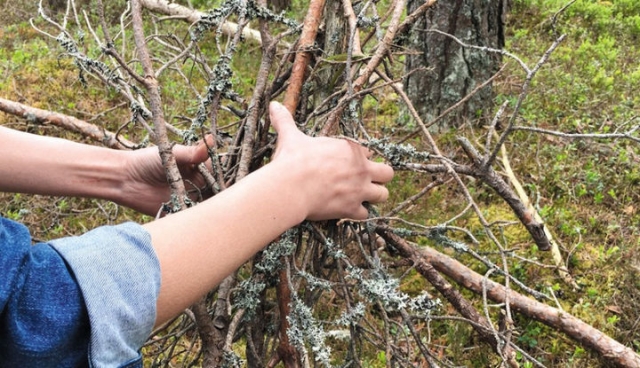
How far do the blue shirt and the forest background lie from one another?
15.8 inches

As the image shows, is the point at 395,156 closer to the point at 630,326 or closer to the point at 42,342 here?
the point at 42,342

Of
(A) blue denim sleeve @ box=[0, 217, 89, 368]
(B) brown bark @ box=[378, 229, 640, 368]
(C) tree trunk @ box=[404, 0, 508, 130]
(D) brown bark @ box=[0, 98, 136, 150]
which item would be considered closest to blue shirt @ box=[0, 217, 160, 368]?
(A) blue denim sleeve @ box=[0, 217, 89, 368]

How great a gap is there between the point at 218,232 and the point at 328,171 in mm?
294

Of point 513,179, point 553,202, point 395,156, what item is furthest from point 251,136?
point 553,202

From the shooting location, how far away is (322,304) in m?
2.48

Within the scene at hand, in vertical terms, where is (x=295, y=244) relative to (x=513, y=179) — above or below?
above

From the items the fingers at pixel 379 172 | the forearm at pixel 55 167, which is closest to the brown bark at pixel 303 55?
the fingers at pixel 379 172

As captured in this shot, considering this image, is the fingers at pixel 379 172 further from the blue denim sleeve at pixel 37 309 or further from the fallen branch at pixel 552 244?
the fallen branch at pixel 552 244

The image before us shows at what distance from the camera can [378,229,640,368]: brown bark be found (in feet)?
6.64

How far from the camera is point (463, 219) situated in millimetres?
2846

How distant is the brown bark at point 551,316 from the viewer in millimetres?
2023

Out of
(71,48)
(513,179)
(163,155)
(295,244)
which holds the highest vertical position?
(71,48)

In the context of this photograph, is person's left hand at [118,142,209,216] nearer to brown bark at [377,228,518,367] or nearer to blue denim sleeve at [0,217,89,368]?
brown bark at [377,228,518,367]

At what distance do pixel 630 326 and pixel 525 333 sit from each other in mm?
402
